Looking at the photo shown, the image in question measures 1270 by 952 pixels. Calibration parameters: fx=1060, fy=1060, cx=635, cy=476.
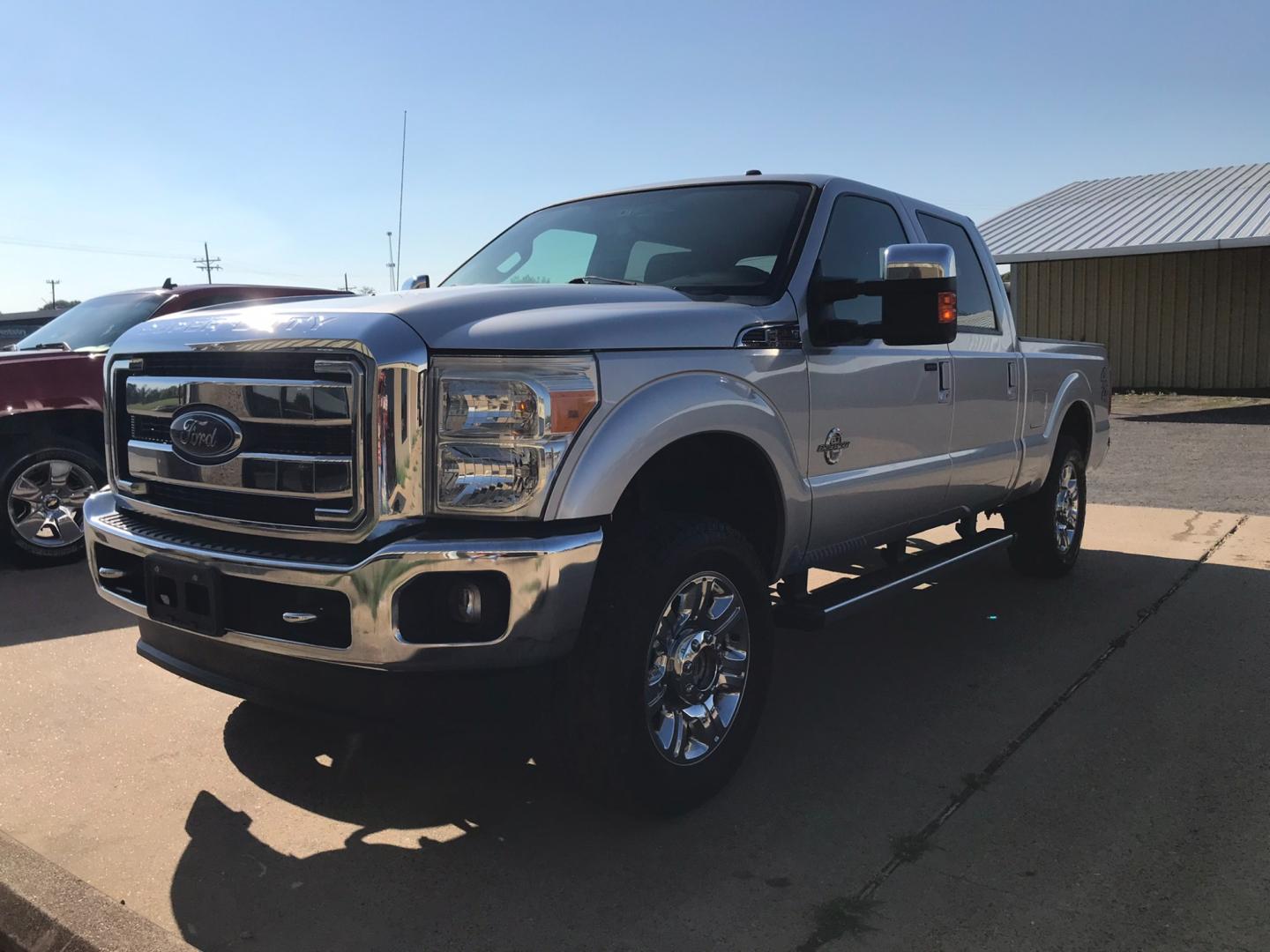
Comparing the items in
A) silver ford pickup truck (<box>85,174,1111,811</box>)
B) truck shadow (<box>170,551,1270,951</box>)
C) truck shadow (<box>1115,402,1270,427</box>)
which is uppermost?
silver ford pickup truck (<box>85,174,1111,811</box>)

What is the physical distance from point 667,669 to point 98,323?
18.7ft

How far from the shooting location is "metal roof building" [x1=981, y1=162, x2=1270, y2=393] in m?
19.2

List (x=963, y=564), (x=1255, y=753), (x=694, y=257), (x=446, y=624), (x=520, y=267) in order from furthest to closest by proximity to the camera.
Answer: (x=963, y=564) < (x=520, y=267) < (x=694, y=257) < (x=1255, y=753) < (x=446, y=624)

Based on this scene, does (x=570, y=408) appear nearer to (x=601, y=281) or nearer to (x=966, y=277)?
(x=601, y=281)

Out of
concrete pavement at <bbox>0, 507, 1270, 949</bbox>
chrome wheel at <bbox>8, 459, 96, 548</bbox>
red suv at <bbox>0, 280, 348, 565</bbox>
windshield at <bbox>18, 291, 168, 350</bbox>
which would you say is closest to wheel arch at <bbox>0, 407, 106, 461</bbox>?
red suv at <bbox>0, 280, 348, 565</bbox>

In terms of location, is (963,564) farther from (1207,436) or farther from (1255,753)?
(1207,436)

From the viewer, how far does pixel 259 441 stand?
2842mm

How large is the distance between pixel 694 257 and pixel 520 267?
84 centimetres

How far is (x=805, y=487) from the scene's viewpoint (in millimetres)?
3625

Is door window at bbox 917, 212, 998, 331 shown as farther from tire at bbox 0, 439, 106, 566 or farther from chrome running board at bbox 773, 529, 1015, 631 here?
tire at bbox 0, 439, 106, 566

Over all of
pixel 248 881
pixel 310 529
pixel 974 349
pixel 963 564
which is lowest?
pixel 248 881

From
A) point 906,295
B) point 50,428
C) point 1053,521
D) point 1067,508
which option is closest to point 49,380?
point 50,428

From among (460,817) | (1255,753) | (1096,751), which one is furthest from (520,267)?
(1255,753)

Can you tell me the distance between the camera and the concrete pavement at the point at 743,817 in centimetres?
260
